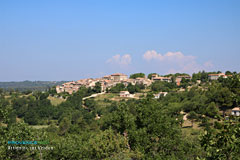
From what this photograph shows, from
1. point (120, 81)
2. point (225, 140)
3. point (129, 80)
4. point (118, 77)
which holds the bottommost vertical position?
point (120, 81)

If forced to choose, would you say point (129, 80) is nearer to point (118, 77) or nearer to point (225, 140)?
point (118, 77)

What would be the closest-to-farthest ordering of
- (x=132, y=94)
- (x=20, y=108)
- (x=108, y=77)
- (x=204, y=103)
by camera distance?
(x=204, y=103) < (x=20, y=108) < (x=132, y=94) < (x=108, y=77)

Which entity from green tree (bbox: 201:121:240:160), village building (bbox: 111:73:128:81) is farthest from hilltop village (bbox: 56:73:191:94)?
green tree (bbox: 201:121:240:160)

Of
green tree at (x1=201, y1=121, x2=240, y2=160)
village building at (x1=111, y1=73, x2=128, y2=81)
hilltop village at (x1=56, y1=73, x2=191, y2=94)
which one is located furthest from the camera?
village building at (x1=111, y1=73, x2=128, y2=81)

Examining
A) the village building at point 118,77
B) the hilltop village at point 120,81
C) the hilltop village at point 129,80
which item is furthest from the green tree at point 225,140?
the village building at point 118,77

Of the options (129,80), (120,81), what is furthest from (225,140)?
(120,81)

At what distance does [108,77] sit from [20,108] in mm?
61743

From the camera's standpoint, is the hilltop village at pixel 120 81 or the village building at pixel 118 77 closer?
the hilltop village at pixel 120 81

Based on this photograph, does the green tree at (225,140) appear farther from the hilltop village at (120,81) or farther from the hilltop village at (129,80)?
the hilltop village at (120,81)

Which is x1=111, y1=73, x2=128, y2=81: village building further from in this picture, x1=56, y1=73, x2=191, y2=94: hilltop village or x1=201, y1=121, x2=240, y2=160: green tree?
x1=201, y1=121, x2=240, y2=160: green tree

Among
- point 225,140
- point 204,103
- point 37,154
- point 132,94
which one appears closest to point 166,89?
point 132,94

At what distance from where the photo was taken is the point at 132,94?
92562 mm

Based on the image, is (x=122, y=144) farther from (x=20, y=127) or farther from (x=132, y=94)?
(x=132, y=94)

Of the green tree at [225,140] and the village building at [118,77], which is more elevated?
the village building at [118,77]
